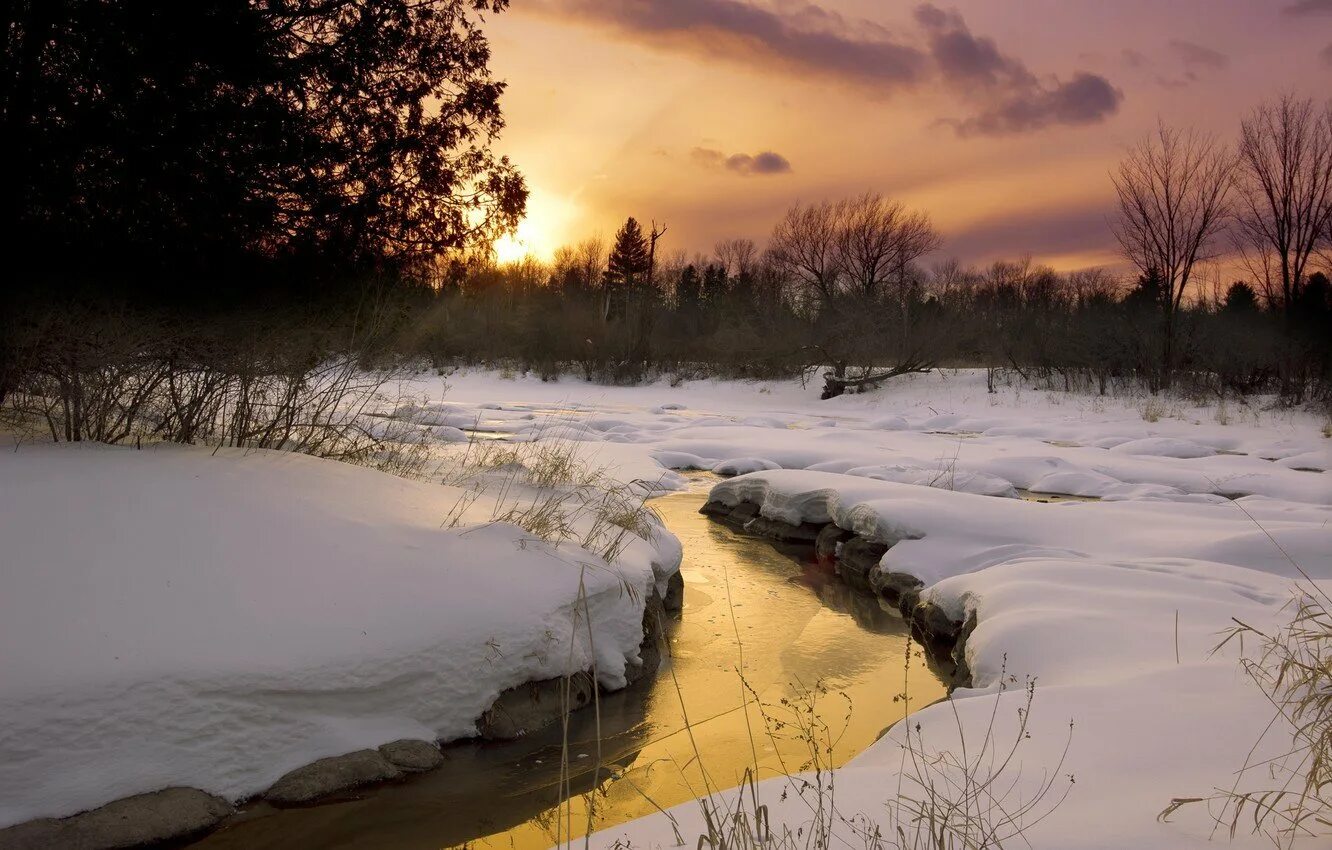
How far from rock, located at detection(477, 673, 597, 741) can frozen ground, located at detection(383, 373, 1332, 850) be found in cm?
137

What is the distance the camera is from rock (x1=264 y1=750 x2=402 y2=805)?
3395mm

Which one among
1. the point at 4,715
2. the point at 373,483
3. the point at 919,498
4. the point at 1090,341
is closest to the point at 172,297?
the point at 373,483

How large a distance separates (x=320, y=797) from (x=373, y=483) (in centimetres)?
243

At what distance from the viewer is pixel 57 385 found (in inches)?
218

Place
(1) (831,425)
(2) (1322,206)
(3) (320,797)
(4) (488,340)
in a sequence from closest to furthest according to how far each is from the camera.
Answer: (3) (320,797)
(1) (831,425)
(2) (1322,206)
(4) (488,340)

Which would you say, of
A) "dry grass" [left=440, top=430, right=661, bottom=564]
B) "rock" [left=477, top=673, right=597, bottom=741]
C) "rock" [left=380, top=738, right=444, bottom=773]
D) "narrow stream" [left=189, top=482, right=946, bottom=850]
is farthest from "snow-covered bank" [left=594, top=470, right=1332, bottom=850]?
"dry grass" [left=440, top=430, right=661, bottom=564]

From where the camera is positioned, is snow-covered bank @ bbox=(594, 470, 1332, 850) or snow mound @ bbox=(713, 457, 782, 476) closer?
snow-covered bank @ bbox=(594, 470, 1332, 850)

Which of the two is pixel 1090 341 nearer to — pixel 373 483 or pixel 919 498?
A: pixel 919 498

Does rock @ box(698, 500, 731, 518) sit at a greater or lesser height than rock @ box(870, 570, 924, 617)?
greater

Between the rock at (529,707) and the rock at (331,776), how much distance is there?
22.5 inches

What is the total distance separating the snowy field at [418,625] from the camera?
2990 mm

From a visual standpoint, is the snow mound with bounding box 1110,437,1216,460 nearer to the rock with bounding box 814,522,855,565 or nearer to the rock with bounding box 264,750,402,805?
the rock with bounding box 814,522,855,565

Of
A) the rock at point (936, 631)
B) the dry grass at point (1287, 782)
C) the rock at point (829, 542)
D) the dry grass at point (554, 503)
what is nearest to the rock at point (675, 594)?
the dry grass at point (554, 503)

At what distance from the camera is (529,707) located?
4.31m
